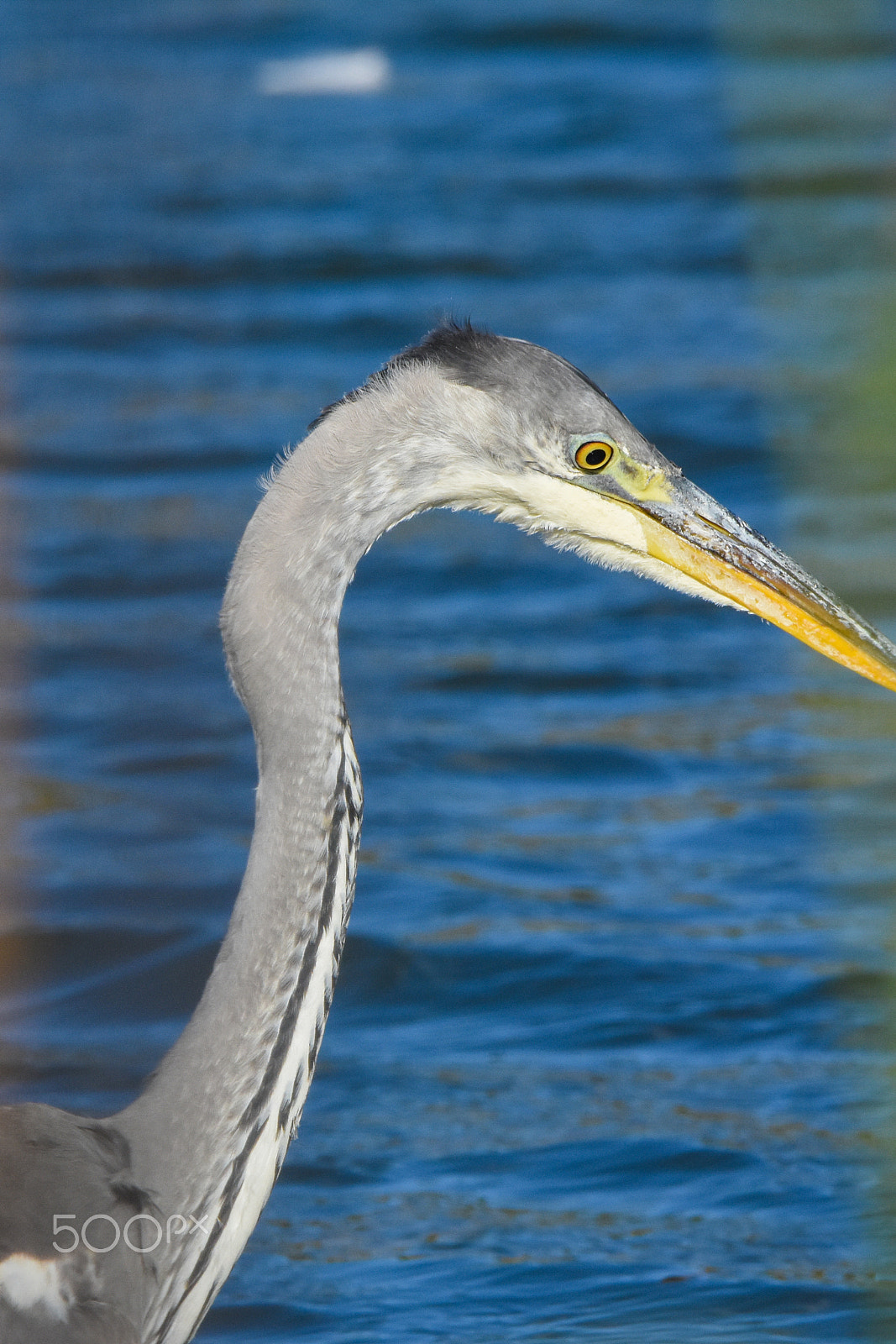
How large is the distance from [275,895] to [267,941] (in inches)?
2.8

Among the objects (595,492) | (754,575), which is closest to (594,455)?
(595,492)

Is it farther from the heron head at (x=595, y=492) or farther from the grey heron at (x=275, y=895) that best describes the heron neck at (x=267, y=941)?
the heron head at (x=595, y=492)

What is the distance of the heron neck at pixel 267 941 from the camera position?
311cm

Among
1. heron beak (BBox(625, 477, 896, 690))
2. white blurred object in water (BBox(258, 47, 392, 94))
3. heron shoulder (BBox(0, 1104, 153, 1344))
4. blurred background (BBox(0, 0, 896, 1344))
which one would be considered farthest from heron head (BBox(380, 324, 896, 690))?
white blurred object in water (BBox(258, 47, 392, 94))

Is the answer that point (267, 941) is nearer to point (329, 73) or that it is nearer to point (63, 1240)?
point (63, 1240)

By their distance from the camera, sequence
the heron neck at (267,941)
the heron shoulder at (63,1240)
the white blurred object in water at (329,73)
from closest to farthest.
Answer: the heron shoulder at (63,1240) → the heron neck at (267,941) → the white blurred object in water at (329,73)

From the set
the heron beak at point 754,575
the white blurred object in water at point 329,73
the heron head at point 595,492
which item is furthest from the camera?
the white blurred object in water at point 329,73

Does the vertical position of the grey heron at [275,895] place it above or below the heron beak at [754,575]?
below

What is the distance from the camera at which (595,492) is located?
11.2 ft

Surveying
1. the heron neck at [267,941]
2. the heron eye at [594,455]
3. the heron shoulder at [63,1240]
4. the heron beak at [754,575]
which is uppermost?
the heron eye at [594,455]

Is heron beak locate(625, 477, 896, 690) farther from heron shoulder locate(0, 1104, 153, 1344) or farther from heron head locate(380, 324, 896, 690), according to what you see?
heron shoulder locate(0, 1104, 153, 1344)

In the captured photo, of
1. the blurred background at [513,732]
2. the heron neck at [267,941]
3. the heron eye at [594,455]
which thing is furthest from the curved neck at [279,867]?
the blurred background at [513,732]

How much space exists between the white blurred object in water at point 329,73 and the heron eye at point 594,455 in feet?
42.8

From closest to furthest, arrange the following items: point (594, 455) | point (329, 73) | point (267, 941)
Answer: point (267, 941) → point (594, 455) → point (329, 73)
